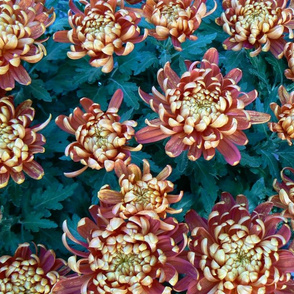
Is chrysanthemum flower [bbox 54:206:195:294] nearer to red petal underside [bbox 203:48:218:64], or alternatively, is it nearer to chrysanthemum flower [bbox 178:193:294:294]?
chrysanthemum flower [bbox 178:193:294:294]

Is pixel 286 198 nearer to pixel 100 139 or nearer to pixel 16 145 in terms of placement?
pixel 100 139

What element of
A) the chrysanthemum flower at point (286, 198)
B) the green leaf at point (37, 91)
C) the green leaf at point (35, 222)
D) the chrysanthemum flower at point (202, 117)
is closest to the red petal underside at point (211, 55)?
the chrysanthemum flower at point (202, 117)

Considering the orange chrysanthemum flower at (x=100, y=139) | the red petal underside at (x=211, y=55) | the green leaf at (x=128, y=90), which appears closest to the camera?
the orange chrysanthemum flower at (x=100, y=139)

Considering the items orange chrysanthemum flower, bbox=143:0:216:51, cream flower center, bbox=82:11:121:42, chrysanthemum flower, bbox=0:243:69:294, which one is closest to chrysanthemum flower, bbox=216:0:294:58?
orange chrysanthemum flower, bbox=143:0:216:51

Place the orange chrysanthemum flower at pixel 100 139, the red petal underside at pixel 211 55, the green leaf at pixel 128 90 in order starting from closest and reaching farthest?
the orange chrysanthemum flower at pixel 100 139
the red petal underside at pixel 211 55
the green leaf at pixel 128 90

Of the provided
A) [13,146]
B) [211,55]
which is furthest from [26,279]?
[211,55]

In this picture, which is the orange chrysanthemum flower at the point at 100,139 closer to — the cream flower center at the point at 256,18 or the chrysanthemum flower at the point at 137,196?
the chrysanthemum flower at the point at 137,196
